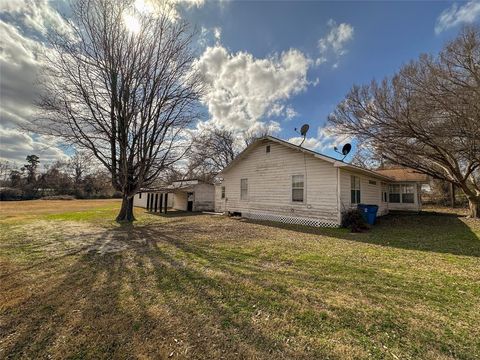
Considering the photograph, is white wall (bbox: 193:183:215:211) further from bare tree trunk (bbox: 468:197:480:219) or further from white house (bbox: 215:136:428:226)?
bare tree trunk (bbox: 468:197:480:219)

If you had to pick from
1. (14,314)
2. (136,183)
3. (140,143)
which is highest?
(140,143)

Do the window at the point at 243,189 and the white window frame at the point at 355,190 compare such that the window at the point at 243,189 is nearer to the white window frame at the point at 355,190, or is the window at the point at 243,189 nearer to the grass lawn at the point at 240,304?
the white window frame at the point at 355,190

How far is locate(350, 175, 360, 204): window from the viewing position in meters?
12.3

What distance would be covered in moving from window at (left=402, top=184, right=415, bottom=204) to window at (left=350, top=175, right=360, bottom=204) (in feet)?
33.4

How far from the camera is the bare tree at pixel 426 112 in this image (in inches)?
416

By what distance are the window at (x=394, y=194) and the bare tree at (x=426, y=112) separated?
4.52 m

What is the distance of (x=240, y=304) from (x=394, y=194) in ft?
71.9

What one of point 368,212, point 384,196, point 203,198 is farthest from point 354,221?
point 203,198

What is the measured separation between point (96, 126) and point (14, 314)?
41.1 ft

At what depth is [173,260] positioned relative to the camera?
19.1 ft

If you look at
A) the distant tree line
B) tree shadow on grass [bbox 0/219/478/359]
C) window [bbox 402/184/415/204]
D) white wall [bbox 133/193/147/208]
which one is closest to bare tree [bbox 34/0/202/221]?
tree shadow on grass [bbox 0/219/478/359]

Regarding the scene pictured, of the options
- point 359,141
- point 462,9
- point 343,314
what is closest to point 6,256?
point 343,314

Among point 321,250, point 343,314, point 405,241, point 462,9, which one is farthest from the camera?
point 462,9

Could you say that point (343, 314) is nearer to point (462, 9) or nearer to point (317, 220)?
point (317, 220)
